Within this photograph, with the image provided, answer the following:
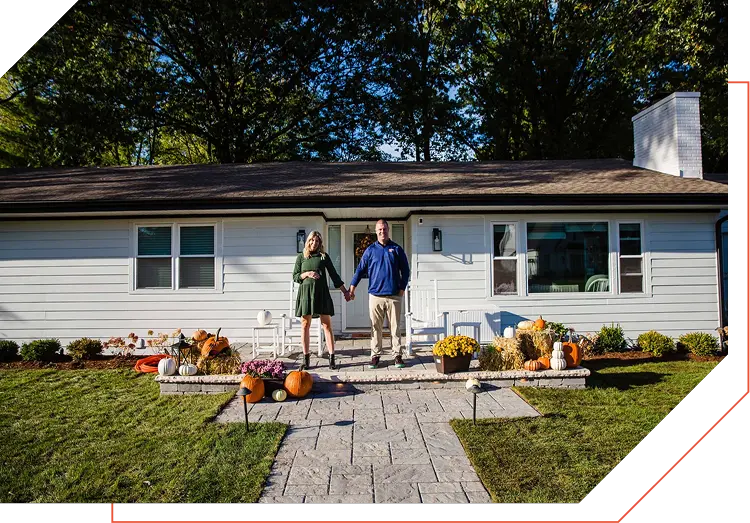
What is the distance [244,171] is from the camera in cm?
1005

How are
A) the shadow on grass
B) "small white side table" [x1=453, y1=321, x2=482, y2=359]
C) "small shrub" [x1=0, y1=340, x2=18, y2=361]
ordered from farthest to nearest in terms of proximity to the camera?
"small shrub" [x1=0, y1=340, x2=18, y2=361] → "small white side table" [x1=453, y1=321, x2=482, y2=359] → the shadow on grass

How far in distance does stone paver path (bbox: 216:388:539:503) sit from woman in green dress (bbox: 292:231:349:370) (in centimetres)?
83

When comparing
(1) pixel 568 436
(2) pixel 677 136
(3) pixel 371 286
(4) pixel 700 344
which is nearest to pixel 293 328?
(3) pixel 371 286

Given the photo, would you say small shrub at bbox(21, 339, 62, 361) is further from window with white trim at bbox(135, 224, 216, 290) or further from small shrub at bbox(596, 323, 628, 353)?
small shrub at bbox(596, 323, 628, 353)

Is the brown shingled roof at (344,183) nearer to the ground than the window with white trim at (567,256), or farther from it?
farther from it

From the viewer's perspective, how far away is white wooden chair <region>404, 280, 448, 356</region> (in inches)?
263

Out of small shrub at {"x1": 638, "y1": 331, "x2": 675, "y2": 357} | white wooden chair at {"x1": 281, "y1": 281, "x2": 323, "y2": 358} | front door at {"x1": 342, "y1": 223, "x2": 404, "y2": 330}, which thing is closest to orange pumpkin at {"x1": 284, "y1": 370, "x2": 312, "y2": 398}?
white wooden chair at {"x1": 281, "y1": 281, "x2": 323, "y2": 358}

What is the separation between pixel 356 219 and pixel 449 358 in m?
4.26

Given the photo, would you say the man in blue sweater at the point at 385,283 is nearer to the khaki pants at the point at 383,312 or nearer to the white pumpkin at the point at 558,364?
the khaki pants at the point at 383,312

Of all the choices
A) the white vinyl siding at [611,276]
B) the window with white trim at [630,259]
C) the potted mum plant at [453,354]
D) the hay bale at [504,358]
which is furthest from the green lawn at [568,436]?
the window with white trim at [630,259]

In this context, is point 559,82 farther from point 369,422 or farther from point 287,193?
point 369,422

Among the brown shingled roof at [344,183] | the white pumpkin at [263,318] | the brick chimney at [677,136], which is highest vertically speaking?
the brick chimney at [677,136]

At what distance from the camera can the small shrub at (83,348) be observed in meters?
7.38

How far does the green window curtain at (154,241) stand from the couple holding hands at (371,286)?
3.23 metres
